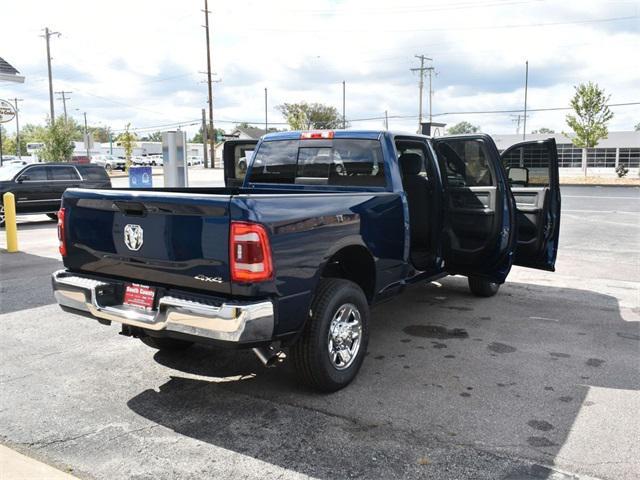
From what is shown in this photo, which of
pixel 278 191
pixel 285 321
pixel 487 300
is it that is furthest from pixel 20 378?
pixel 487 300

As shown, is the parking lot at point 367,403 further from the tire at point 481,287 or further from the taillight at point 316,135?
the taillight at point 316,135

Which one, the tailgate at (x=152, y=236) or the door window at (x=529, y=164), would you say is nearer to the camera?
the tailgate at (x=152, y=236)

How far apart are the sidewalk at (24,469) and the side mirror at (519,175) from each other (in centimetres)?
550

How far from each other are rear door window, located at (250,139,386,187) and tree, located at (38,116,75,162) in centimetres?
3806

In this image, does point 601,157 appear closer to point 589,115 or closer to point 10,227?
point 589,115

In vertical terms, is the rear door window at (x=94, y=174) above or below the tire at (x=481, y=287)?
above

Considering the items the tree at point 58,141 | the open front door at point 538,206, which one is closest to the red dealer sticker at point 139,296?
the open front door at point 538,206

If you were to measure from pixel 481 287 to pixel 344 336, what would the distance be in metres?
3.30

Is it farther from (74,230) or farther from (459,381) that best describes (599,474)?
(74,230)

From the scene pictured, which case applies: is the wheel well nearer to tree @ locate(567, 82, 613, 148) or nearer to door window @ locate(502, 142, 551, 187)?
door window @ locate(502, 142, 551, 187)

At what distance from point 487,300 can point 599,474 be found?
3994 millimetres

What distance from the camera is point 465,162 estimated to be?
6.05 metres

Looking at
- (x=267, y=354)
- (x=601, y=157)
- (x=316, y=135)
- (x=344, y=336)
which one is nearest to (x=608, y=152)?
(x=601, y=157)

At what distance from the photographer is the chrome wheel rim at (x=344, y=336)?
412 centimetres
